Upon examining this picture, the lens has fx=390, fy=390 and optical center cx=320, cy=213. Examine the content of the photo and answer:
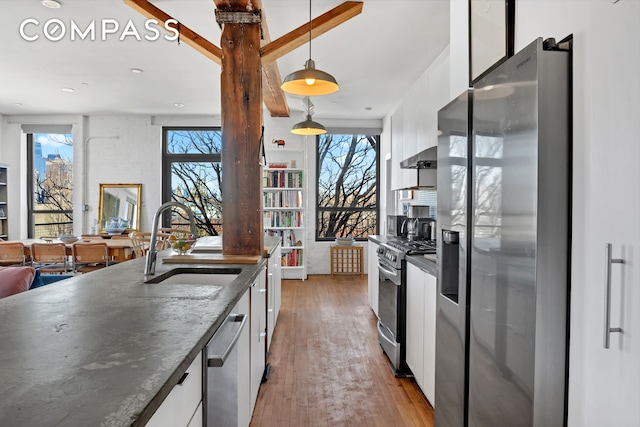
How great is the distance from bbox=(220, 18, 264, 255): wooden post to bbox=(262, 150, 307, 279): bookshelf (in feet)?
13.0

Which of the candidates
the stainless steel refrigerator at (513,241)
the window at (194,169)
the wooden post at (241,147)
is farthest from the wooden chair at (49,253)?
the stainless steel refrigerator at (513,241)

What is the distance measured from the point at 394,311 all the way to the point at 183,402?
2.20 metres

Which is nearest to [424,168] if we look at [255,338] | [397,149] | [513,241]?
[397,149]

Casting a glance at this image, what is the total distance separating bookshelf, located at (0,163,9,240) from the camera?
21.8 ft

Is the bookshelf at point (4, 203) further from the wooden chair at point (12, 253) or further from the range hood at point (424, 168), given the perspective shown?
the range hood at point (424, 168)

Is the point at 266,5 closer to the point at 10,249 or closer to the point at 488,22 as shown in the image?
the point at 488,22

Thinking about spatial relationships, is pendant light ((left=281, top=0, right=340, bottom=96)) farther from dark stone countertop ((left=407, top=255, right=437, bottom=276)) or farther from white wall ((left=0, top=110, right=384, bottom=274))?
white wall ((left=0, top=110, right=384, bottom=274))

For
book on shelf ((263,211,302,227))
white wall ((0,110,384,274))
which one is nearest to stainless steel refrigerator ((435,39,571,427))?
book on shelf ((263,211,302,227))

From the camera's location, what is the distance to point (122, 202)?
6969 mm

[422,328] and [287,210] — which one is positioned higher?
[287,210]

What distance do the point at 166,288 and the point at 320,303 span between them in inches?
137

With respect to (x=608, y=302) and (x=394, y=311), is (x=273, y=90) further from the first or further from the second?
(x=608, y=302)

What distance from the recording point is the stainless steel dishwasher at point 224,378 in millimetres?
1200

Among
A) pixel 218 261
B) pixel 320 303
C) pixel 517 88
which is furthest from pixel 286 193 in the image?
pixel 517 88
